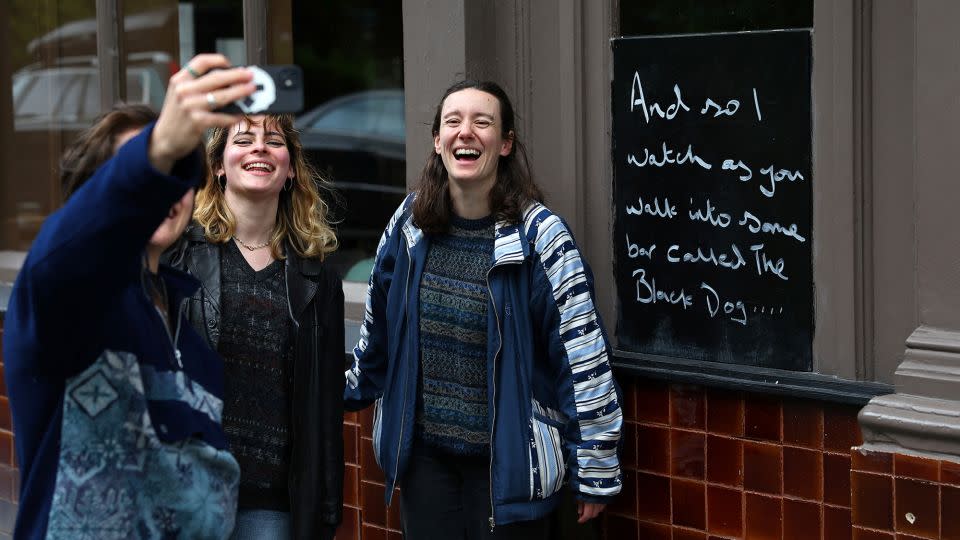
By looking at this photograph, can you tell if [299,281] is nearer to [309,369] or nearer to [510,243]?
[309,369]

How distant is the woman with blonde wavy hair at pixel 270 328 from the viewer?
3895 mm

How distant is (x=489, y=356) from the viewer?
403 cm

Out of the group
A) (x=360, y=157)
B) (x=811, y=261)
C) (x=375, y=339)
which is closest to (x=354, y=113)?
(x=360, y=157)

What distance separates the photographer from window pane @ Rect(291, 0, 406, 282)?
235 inches

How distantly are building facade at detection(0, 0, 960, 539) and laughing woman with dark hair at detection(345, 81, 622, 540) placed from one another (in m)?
0.32

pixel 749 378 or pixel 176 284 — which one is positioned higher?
pixel 176 284

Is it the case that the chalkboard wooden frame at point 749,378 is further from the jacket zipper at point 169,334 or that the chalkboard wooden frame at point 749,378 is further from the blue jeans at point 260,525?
the jacket zipper at point 169,334

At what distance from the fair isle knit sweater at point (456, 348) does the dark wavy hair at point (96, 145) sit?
63.3 inches

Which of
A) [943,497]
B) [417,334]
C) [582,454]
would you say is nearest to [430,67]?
[417,334]

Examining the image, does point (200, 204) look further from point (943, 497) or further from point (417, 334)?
point (943, 497)

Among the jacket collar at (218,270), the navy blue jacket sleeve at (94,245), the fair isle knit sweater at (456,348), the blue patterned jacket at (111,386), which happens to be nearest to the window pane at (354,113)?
the fair isle knit sweater at (456,348)

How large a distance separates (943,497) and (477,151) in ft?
5.39

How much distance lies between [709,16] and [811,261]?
865mm

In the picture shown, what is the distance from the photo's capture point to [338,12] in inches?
244
